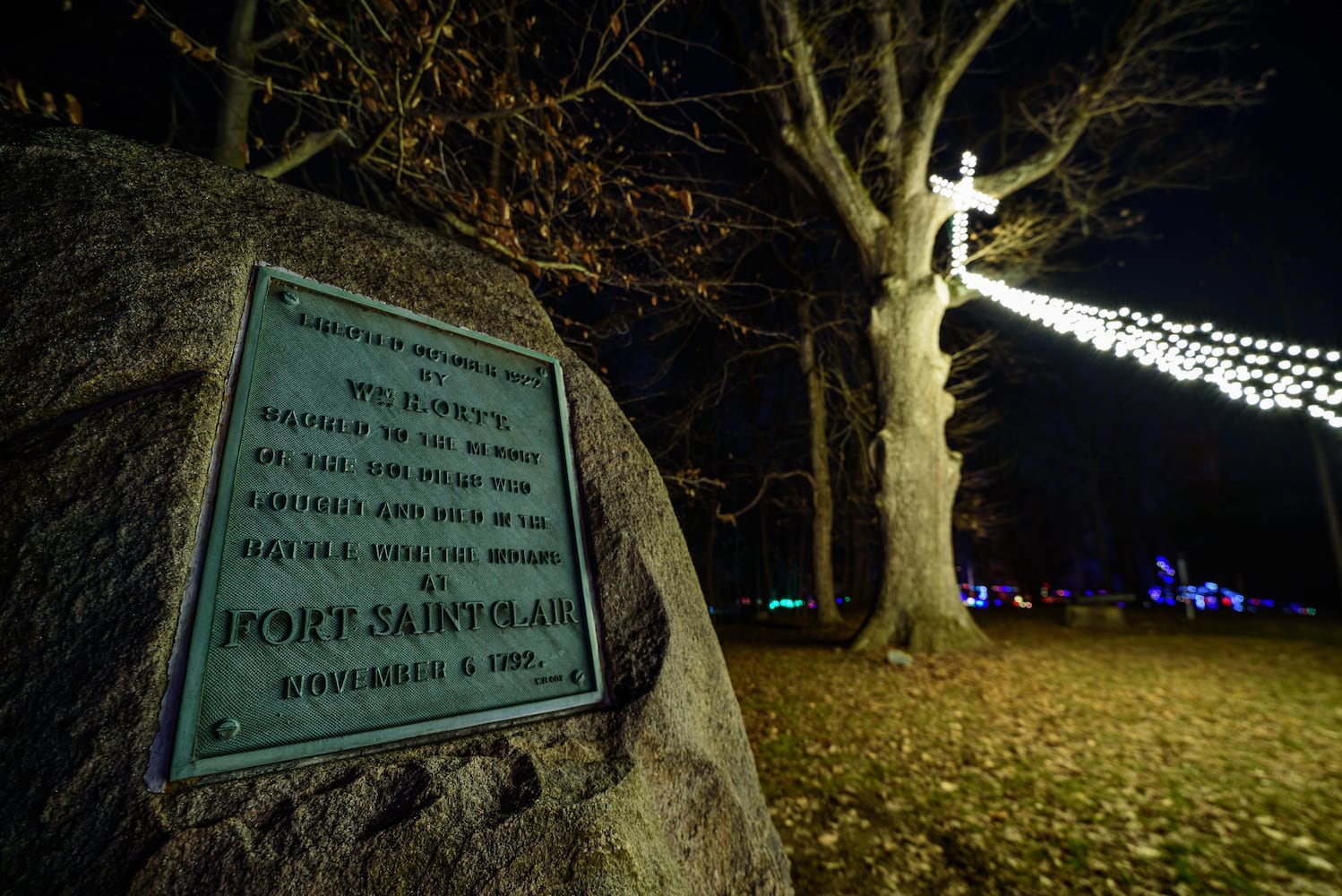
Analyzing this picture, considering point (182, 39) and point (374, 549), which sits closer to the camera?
point (374, 549)

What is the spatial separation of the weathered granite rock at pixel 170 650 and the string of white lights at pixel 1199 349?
7.79m

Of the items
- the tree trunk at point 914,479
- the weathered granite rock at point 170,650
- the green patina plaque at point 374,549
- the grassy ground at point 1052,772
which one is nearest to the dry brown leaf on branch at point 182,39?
the weathered granite rock at point 170,650

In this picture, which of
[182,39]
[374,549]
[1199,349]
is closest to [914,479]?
[1199,349]

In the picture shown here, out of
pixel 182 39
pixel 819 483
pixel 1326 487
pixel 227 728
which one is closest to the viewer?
pixel 227 728

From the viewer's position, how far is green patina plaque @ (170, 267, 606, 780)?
5.51 feet

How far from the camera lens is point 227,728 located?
1553 mm

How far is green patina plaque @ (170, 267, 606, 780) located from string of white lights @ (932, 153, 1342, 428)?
7924 millimetres

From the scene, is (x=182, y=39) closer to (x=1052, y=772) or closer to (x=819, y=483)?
(x=1052, y=772)

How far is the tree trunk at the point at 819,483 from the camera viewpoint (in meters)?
13.1

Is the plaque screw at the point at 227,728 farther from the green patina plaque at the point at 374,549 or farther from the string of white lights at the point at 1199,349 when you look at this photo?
the string of white lights at the point at 1199,349

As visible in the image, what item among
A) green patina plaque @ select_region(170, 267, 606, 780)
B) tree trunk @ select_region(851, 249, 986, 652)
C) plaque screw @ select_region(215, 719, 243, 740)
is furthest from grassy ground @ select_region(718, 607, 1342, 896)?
plaque screw @ select_region(215, 719, 243, 740)

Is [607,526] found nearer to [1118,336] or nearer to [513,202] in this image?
[513,202]

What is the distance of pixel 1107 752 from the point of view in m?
4.17

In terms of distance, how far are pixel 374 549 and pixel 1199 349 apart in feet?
32.2
